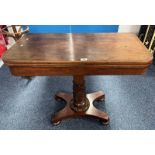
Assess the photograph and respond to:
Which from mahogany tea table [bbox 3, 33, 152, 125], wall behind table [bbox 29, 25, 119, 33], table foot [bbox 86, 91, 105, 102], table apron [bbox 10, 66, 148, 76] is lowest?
table foot [bbox 86, 91, 105, 102]

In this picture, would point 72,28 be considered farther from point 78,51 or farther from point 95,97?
point 78,51

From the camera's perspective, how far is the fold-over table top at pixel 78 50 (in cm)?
78

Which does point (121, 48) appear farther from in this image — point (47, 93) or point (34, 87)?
point (34, 87)

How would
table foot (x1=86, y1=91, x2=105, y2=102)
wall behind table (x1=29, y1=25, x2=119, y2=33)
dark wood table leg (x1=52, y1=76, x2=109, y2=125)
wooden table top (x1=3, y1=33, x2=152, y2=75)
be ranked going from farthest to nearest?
wall behind table (x1=29, y1=25, x2=119, y2=33) → table foot (x1=86, y1=91, x2=105, y2=102) → dark wood table leg (x1=52, y1=76, x2=109, y2=125) → wooden table top (x1=3, y1=33, x2=152, y2=75)

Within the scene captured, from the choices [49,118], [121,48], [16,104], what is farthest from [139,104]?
[16,104]

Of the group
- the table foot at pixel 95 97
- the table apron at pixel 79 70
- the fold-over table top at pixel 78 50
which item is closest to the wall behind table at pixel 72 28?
the fold-over table top at pixel 78 50

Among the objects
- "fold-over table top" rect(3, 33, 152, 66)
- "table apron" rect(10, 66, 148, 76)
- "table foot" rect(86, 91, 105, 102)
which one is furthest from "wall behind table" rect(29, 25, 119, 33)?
"table apron" rect(10, 66, 148, 76)

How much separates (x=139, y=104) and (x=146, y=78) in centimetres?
49

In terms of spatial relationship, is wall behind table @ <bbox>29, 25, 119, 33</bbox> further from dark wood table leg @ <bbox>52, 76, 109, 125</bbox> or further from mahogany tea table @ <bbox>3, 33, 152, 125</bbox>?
dark wood table leg @ <bbox>52, 76, 109, 125</bbox>

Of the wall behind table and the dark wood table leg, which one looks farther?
the wall behind table

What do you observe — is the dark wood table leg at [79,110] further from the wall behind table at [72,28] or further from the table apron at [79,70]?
the wall behind table at [72,28]

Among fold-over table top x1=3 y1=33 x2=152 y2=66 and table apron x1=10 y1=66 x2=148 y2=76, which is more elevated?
fold-over table top x1=3 y1=33 x2=152 y2=66

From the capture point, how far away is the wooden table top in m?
0.78

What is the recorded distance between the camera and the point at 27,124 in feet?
4.12
